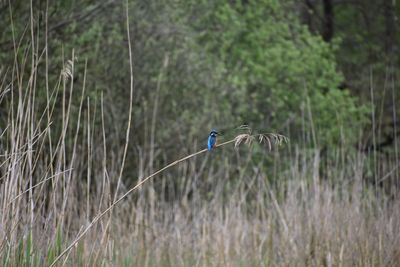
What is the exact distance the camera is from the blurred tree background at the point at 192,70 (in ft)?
24.6

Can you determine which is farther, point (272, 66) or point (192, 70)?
point (272, 66)

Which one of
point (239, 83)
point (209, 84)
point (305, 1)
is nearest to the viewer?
point (209, 84)

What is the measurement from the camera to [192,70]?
9727mm

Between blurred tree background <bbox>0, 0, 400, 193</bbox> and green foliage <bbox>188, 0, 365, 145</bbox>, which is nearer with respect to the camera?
blurred tree background <bbox>0, 0, 400, 193</bbox>

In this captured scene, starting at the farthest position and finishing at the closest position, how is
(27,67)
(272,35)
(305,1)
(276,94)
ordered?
1. (305,1)
2. (272,35)
3. (276,94)
4. (27,67)

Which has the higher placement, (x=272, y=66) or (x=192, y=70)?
(x=272, y=66)

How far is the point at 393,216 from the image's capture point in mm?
5098

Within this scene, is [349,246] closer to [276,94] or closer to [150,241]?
[150,241]

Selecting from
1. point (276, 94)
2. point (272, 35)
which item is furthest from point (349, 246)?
point (272, 35)

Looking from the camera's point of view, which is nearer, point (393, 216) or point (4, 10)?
point (393, 216)

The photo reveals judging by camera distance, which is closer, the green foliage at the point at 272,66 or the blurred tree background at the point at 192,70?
the blurred tree background at the point at 192,70

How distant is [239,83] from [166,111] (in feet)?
5.55

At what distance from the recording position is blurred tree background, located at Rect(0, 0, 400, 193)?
7484 mm

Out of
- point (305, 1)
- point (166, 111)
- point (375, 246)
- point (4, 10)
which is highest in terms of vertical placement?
point (305, 1)
